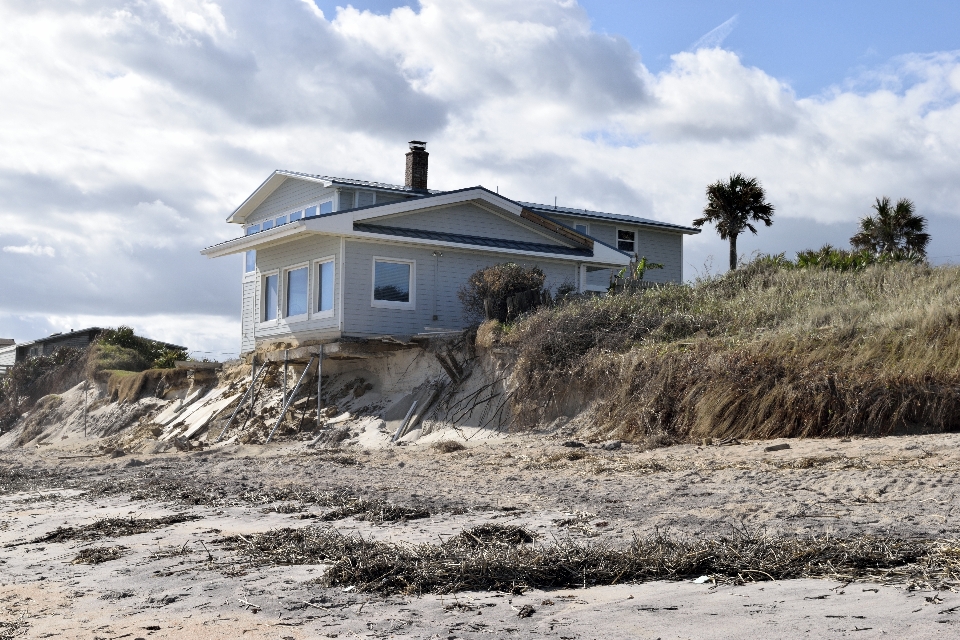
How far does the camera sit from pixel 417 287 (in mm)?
23625

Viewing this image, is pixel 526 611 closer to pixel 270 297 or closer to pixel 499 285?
pixel 499 285

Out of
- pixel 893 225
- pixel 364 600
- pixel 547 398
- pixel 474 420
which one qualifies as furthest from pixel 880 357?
pixel 893 225

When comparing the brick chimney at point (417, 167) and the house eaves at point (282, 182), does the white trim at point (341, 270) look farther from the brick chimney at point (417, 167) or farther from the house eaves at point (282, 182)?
the brick chimney at point (417, 167)

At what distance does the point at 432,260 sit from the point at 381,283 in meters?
1.49

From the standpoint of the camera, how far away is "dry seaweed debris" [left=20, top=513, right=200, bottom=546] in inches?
400

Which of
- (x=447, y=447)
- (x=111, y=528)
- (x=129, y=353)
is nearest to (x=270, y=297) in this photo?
(x=447, y=447)

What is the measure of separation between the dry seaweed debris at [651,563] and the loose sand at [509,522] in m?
0.19

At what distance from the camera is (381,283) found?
2319 cm

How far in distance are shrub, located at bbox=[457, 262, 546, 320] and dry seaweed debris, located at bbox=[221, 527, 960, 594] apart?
13876 mm

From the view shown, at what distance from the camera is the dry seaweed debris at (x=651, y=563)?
6.24 m

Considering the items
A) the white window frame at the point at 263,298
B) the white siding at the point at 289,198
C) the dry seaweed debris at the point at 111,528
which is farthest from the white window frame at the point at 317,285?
the dry seaweed debris at the point at 111,528

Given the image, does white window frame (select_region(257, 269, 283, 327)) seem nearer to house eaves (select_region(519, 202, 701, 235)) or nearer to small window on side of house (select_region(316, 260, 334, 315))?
small window on side of house (select_region(316, 260, 334, 315))

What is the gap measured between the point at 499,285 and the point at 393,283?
3.26m

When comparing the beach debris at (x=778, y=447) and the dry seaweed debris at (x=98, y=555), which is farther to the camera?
the beach debris at (x=778, y=447)
